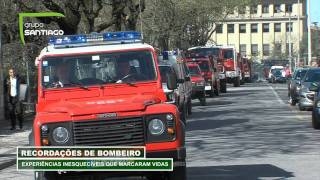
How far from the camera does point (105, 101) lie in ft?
29.3

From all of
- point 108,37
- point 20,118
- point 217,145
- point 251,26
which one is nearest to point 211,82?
point 20,118

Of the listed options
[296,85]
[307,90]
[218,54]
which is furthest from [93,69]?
[218,54]

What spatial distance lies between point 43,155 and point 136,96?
1.96m

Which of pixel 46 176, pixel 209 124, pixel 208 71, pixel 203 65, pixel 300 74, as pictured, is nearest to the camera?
pixel 46 176

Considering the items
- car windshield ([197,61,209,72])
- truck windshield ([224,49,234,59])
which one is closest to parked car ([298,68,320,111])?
car windshield ([197,61,209,72])

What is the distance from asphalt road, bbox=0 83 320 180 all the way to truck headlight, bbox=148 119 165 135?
2812 millimetres

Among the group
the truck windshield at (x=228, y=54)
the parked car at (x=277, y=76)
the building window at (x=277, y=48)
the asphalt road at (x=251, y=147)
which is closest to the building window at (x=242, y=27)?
the building window at (x=277, y=48)

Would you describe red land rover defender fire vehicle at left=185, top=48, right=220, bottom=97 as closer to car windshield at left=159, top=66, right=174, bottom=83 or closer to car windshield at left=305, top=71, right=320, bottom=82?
car windshield at left=305, top=71, right=320, bottom=82

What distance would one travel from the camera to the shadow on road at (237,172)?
10901 mm

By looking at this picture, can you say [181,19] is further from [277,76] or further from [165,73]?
[165,73]

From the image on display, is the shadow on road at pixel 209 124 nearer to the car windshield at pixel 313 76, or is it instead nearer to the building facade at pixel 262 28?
the car windshield at pixel 313 76

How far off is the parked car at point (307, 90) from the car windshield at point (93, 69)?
16421 millimetres

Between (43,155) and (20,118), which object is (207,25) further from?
(43,155)

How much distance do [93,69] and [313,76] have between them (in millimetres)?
19655
